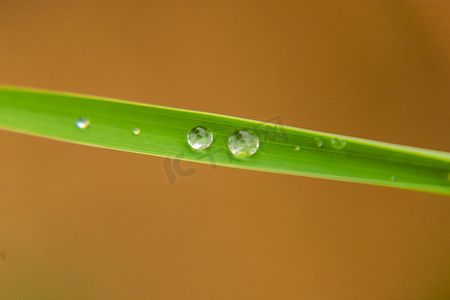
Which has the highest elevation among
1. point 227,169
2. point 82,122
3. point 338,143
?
point 227,169

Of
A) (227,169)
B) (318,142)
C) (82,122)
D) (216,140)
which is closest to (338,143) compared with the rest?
(318,142)

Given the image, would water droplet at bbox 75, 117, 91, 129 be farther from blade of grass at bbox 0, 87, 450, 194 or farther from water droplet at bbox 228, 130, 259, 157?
water droplet at bbox 228, 130, 259, 157

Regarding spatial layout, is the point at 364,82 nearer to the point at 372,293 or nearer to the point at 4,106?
the point at 372,293

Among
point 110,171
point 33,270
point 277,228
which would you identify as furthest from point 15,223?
point 277,228

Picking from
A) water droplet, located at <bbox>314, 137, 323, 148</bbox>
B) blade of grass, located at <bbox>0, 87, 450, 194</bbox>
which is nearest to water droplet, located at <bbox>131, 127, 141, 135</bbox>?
blade of grass, located at <bbox>0, 87, 450, 194</bbox>

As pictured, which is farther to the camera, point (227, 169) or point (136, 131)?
point (227, 169)

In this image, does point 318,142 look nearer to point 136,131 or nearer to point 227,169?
point 136,131

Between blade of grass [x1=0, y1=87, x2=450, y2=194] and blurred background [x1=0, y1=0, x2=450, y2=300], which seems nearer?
blade of grass [x1=0, y1=87, x2=450, y2=194]

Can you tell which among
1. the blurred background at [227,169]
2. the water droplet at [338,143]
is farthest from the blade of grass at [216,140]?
the blurred background at [227,169]
